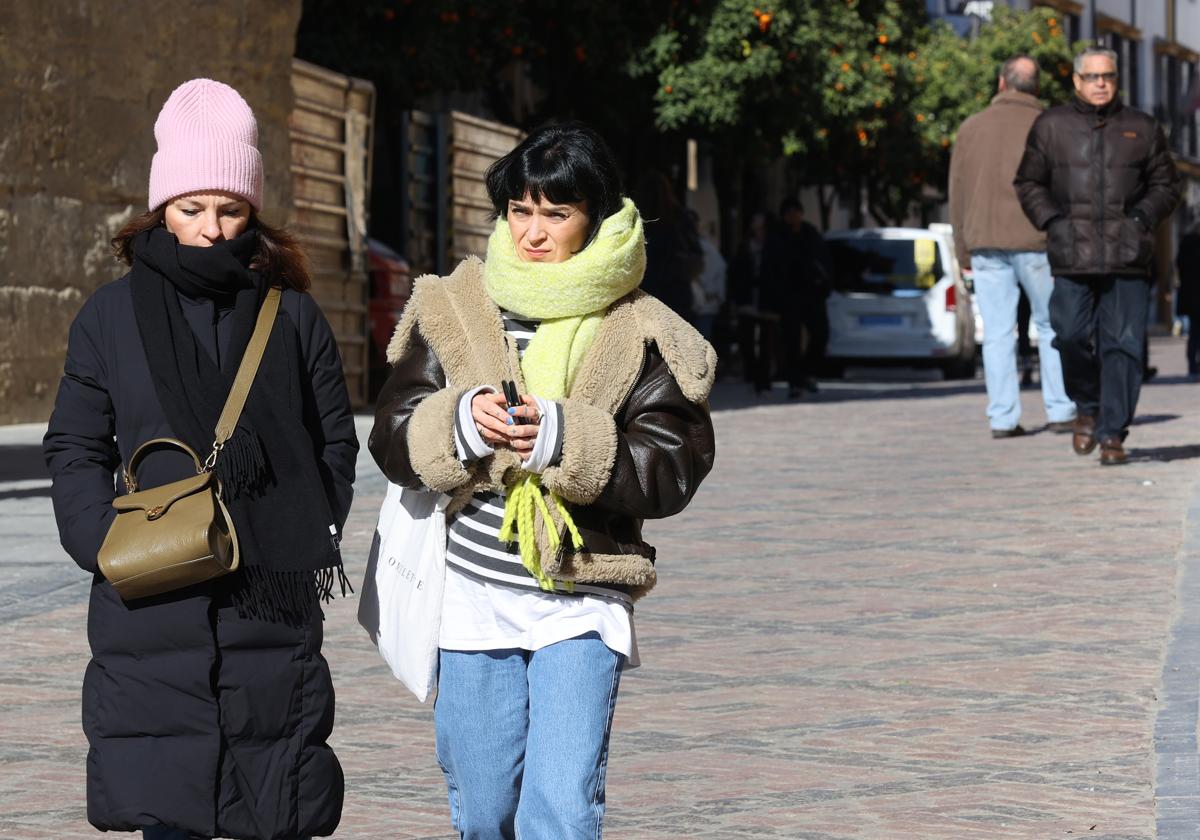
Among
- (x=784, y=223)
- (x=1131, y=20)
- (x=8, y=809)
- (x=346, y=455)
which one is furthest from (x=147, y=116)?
(x=1131, y=20)

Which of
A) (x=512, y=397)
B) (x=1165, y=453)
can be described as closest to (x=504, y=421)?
(x=512, y=397)

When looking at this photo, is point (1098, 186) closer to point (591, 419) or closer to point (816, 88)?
point (591, 419)

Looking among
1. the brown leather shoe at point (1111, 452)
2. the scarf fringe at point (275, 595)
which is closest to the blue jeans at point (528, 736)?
the scarf fringe at point (275, 595)

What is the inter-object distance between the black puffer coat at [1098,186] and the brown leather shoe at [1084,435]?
1.13m

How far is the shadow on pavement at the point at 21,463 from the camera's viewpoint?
39.3 feet

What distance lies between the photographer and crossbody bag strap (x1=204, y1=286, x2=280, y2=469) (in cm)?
366

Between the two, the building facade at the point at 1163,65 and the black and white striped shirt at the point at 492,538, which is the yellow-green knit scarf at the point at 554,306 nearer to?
the black and white striped shirt at the point at 492,538

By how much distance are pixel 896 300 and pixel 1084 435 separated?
13.4 m

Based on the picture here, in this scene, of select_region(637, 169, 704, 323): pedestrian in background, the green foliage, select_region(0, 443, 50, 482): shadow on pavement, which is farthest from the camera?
the green foliage

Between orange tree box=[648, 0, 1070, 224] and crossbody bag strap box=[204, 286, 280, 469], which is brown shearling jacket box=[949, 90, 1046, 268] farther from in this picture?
orange tree box=[648, 0, 1070, 224]

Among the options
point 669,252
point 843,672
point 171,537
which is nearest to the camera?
point 171,537

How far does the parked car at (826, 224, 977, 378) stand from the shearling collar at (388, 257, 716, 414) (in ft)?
72.7

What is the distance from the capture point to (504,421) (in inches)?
145

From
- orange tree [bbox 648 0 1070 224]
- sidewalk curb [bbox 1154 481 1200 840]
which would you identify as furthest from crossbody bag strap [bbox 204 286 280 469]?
orange tree [bbox 648 0 1070 224]
